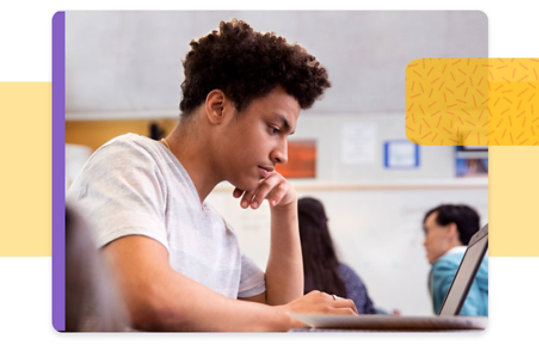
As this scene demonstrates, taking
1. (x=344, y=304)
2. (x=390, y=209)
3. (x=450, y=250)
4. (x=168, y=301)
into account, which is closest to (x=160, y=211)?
(x=168, y=301)

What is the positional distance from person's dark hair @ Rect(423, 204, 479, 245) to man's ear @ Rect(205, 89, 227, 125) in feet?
1.77

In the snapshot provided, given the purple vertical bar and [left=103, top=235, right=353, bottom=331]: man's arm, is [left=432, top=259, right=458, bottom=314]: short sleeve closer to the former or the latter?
[left=103, top=235, right=353, bottom=331]: man's arm

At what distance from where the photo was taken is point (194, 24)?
58.6 inches

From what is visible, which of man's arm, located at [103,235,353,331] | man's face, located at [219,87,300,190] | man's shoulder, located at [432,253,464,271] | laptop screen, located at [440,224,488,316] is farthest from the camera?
man's shoulder, located at [432,253,464,271]

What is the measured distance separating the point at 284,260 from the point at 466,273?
37cm

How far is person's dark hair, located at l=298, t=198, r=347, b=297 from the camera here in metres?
1.48

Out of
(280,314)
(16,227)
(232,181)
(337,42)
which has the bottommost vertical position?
(280,314)

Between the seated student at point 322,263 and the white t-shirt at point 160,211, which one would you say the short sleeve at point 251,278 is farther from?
the seated student at point 322,263

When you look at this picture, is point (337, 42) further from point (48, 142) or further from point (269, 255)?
point (48, 142)

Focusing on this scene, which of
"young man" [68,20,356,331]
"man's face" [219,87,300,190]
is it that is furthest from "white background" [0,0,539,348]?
"man's face" [219,87,300,190]

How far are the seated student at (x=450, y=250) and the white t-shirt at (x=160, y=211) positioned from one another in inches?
15.3
